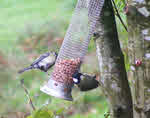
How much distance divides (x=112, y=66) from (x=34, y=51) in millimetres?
5150

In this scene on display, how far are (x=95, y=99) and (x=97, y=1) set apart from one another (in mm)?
3823

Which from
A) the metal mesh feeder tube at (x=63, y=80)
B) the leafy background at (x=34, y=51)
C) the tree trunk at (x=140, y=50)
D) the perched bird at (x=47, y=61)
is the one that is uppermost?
the tree trunk at (x=140, y=50)

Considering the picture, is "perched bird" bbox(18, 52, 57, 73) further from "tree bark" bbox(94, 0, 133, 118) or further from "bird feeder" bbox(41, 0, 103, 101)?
"tree bark" bbox(94, 0, 133, 118)

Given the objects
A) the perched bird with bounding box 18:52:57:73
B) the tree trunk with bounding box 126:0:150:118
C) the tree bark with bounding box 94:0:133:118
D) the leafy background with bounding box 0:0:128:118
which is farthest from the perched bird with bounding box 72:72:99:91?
the perched bird with bounding box 18:52:57:73

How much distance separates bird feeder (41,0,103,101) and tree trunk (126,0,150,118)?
41cm

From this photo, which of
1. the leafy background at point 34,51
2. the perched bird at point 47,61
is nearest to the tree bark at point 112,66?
the leafy background at point 34,51

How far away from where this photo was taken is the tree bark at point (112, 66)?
1827 mm

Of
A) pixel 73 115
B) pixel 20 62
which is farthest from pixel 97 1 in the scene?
pixel 20 62

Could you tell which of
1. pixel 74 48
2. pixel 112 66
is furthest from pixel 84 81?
pixel 74 48

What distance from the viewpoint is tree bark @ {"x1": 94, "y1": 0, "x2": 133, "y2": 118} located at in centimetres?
183

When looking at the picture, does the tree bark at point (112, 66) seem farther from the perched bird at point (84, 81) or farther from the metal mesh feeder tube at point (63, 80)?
the metal mesh feeder tube at point (63, 80)

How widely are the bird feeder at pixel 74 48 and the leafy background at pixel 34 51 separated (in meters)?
0.16

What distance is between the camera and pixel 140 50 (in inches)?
56.7

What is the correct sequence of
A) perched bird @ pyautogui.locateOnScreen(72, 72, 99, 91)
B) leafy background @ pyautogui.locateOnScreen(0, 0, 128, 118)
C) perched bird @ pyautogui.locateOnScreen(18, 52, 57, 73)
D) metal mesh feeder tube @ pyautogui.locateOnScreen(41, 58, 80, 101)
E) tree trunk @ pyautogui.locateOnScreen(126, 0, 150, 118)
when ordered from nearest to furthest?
1. tree trunk @ pyautogui.locateOnScreen(126, 0, 150, 118)
2. perched bird @ pyautogui.locateOnScreen(72, 72, 99, 91)
3. metal mesh feeder tube @ pyautogui.locateOnScreen(41, 58, 80, 101)
4. perched bird @ pyautogui.locateOnScreen(18, 52, 57, 73)
5. leafy background @ pyautogui.locateOnScreen(0, 0, 128, 118)
